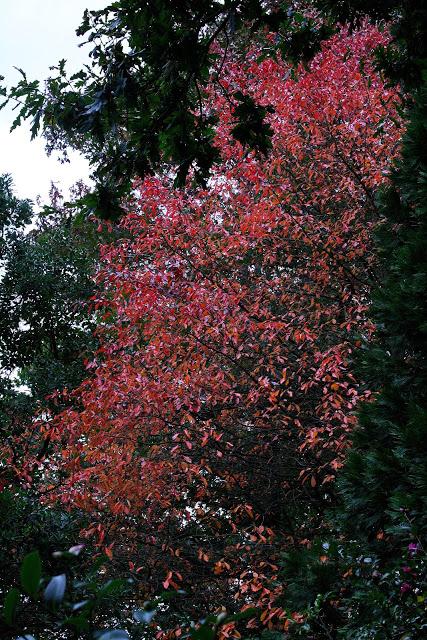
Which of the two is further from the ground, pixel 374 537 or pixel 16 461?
pixel 16 461

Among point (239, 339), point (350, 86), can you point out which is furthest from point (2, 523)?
point (350, 86)

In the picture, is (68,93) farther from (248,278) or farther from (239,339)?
(248,278)

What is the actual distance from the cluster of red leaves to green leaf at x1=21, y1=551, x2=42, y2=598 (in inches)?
235

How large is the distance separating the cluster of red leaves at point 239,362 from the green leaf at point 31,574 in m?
5.96

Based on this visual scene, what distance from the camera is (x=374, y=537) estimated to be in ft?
14.7

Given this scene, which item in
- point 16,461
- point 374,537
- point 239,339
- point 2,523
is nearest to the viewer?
point 374,537

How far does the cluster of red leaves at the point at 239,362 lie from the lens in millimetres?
7930

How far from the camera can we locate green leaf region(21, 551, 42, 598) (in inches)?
54.3

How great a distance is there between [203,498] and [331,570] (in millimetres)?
4673

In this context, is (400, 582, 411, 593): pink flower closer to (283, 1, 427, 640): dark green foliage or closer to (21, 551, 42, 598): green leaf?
(283, 1, 427, 640): dark green foliage

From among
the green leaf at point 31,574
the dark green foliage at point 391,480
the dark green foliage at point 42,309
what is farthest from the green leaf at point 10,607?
the dark green foliage at point 42,309

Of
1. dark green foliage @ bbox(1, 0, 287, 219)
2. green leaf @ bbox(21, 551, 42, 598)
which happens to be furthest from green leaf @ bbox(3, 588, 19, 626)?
dark green foliage @ bbox(1, 0, 287, 219)

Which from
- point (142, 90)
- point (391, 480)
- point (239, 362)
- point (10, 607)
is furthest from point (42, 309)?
point (10, 607)

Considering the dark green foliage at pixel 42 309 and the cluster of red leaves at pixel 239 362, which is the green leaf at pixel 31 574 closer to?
the cluster of red leaves at pixel 239 362
